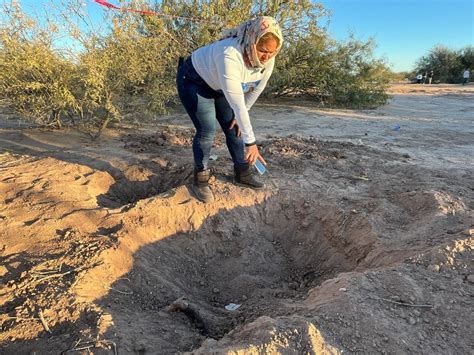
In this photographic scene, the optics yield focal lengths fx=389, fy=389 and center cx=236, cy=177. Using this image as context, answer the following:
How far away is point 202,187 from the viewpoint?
3.70 meters

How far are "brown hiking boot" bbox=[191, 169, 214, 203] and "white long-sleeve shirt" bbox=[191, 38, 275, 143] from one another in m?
0.74

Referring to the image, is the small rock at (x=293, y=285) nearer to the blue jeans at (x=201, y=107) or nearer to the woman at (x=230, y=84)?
the woman at (x=230, y=84)

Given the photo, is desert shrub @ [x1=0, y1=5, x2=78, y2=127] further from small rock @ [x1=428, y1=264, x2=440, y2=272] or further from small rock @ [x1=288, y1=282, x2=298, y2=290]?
small rock @ [x1=428, y1=264, x2=440, y2=272]

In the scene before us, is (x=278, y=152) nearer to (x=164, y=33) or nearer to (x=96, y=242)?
(x=96, y=242)

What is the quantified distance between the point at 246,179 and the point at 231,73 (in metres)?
1.28

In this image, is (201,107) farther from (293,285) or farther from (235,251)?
(293,285)

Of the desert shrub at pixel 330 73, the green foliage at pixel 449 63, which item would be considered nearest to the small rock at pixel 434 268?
the desert shrub at pixel 330 73

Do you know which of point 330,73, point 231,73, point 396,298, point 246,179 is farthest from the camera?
point 330,73

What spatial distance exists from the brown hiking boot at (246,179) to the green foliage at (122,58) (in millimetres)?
2820

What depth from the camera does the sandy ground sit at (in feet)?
6.58

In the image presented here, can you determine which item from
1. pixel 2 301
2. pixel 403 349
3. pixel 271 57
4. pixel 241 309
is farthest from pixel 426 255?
pixel 2 301


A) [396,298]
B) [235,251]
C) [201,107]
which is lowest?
[235,251]

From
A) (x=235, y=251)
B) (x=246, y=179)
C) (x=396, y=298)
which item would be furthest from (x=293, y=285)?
(x=246, y=179)

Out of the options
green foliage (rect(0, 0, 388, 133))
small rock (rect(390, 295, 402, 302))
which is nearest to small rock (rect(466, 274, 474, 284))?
small rock (rect(390, 295, 402, 302))
